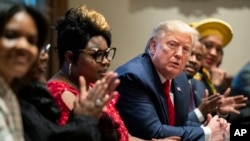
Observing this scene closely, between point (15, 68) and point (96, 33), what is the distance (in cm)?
59

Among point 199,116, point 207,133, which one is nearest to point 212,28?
point 199,116

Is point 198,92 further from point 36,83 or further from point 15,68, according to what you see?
point 15,68

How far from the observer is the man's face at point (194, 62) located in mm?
2785

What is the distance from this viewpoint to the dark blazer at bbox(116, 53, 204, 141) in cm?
200

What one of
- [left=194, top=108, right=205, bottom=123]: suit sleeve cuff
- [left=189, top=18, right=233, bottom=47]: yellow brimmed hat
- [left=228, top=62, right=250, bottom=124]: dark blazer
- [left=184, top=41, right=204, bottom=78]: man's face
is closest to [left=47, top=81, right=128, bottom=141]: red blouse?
[left=194, top=108, right=205, bottom=123]: suit sleeve cuff

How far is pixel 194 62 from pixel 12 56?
1.72m

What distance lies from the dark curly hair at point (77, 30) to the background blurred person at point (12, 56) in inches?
19.0

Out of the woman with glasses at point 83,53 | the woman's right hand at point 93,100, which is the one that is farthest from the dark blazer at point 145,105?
the woman's right hand at point 93,100

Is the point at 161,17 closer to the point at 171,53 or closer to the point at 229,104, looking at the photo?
the point at 229,104

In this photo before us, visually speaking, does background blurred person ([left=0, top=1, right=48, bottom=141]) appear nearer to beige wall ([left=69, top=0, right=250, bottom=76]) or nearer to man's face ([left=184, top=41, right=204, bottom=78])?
man's face ([left=184, top=41, right=204, bottom=78])

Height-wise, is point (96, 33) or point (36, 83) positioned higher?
point (96, 33)

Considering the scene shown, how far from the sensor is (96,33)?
178 centimetres

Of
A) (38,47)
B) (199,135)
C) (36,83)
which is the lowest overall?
(199,135)

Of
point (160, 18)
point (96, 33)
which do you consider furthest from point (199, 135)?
point (160, 18)
